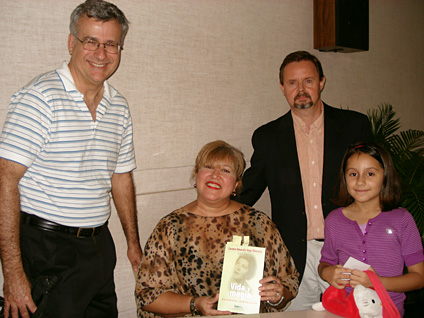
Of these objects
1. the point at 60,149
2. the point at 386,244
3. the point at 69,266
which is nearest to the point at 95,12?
the point at 60,149

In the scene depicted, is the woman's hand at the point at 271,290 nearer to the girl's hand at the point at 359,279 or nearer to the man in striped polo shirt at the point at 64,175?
the girl's hand at the point at 359,279

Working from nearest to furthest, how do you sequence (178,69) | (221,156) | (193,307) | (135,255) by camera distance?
(193,307)
(221,156)
(135,255)
(178,69)

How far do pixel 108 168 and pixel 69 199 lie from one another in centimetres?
30

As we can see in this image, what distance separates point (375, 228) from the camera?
2.30m

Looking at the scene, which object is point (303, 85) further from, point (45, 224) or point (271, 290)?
point (45, 224)

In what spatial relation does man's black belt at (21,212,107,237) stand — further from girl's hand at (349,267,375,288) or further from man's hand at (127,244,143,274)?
girl's hand at (349,267,375,288)

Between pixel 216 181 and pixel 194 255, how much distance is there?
0.45 metres

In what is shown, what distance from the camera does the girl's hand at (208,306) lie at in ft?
6.65

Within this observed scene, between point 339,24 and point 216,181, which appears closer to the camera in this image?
point 216,181

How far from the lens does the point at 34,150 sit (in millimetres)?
2053

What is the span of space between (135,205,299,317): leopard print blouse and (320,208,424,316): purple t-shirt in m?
0.39

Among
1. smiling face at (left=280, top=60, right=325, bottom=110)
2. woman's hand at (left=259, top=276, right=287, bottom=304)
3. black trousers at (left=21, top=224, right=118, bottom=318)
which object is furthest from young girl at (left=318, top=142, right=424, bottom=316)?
black trousers at (left=21, top=224, right=118, bottom=318)

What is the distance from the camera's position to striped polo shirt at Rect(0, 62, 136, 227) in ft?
6.67

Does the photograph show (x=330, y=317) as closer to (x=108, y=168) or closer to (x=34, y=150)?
(x=108, y=168)
